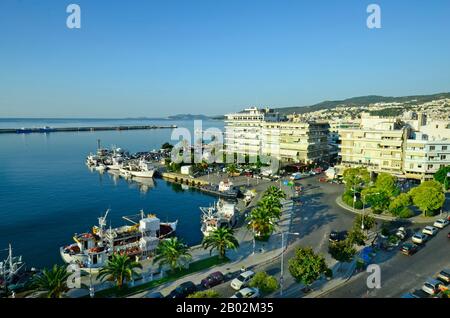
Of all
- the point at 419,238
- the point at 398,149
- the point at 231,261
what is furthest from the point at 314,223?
the point at 398,149

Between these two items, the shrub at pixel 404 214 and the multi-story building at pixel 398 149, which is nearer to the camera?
the shrub at pixel 404 214

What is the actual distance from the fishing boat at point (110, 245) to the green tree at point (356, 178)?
3066cm

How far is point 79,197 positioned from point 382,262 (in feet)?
175

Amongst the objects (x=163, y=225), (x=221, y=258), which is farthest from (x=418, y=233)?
(x=163, y=225)

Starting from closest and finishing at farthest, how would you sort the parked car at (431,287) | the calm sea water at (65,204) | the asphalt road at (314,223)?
the parked car at (431,287) → the asphalt road at (314,223) → the calm sea water at (65,204)

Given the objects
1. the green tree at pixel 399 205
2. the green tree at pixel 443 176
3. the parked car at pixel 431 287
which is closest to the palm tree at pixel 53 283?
the parked car at pixel 431 287

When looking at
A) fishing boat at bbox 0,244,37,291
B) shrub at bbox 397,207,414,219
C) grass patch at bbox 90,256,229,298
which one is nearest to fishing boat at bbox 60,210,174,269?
fishing boat at bbox 0,244,37,291

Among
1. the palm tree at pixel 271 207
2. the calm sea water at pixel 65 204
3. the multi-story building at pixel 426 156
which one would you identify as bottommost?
the calm sea water at pixel 65 204

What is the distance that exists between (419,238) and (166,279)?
23.6m

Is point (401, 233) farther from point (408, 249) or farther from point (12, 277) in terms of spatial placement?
point (12, 277)

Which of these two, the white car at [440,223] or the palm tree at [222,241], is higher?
the palm tree at [222,241]

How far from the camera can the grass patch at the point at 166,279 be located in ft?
78.8

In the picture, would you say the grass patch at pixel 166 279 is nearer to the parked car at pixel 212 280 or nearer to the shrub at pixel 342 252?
the parked car at pixel 212 280
